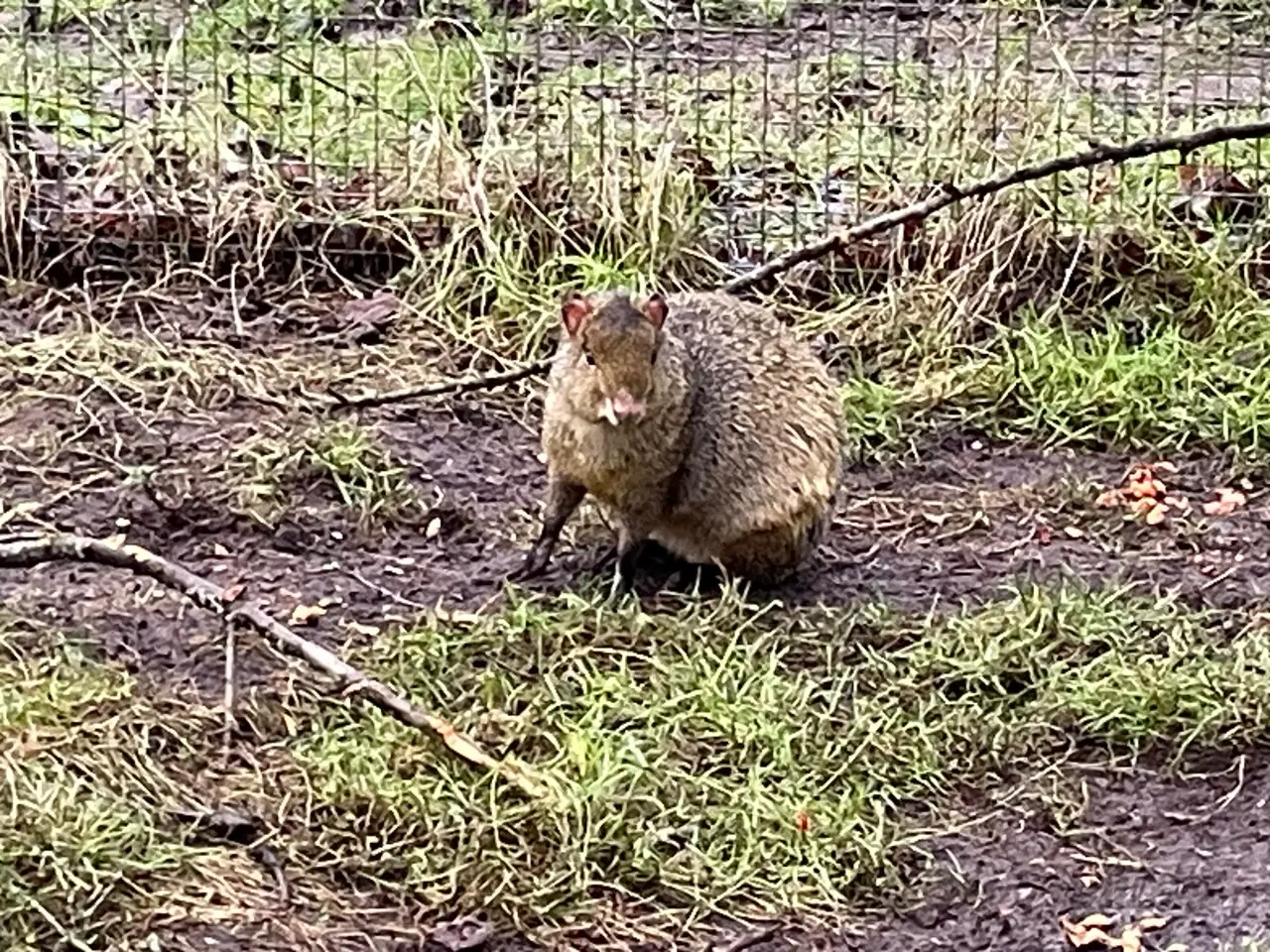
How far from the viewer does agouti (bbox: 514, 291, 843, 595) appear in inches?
193

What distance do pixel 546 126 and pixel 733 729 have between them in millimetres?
3259

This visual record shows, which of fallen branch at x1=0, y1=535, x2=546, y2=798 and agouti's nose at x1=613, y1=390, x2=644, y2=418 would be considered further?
agouti's nose at x1=613, y1=390, x2=644, y2=418

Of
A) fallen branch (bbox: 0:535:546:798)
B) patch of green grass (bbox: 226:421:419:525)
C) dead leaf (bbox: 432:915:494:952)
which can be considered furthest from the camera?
patch of green grass (bbox: 226:421:419:525)

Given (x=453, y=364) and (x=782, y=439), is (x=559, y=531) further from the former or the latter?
(x=453, y=364)

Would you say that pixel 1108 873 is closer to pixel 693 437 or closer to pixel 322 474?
pixel 693 437

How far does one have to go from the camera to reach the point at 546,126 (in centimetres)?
724

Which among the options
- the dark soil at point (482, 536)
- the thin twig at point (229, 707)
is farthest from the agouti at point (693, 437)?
the thin twig at point (229, 707)

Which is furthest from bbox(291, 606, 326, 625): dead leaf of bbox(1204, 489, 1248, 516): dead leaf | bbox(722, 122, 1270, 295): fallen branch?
bbox(1204, 489, 1248, 516): dead leaf

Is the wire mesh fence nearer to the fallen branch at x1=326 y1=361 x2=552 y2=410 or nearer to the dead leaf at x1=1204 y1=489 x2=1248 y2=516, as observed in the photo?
the fallen branch at x1=326 y1=361 x2=552 y2=410

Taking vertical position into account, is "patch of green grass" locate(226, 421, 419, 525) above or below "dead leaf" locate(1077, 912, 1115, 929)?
above

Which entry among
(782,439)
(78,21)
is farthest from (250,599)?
(78,21)

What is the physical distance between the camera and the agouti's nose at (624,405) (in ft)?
15.9

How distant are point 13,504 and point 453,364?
152 cm

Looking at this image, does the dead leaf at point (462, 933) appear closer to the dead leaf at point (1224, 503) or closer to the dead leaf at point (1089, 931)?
the dead leaf at point (1089, 931)
